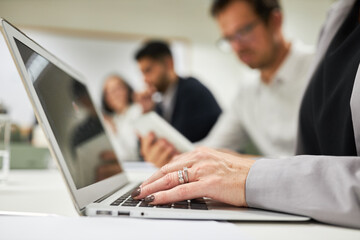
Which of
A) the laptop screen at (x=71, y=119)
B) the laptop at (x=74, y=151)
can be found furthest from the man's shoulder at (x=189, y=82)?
the laptop at (x=74, y=151)

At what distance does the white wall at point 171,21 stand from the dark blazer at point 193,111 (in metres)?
1.20

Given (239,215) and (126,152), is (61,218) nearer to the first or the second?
(239,215)

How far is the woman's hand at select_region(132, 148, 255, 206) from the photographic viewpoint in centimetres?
39

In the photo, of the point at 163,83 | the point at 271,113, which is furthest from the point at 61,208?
the point at 163,83

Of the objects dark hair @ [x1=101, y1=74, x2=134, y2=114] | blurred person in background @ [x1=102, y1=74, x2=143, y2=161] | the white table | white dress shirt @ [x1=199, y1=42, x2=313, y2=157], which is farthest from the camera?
dark hair @ [x1=101, y1=74, x2=134, y2=114]

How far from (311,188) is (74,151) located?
0.32 metres

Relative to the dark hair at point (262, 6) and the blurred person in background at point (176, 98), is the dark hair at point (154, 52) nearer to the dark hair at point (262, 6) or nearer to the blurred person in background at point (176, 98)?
the blurred person in background at point (176, 98)

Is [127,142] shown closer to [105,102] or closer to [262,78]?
[262,78]

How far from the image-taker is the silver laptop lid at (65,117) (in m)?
0.36

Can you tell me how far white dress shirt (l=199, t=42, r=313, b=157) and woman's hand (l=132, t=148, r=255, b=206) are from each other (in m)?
0.94

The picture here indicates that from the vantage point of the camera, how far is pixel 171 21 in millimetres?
3176

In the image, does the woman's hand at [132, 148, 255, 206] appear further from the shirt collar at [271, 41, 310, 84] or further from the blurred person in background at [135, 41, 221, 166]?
the blurred person in background at [135, 41, 221, 166]

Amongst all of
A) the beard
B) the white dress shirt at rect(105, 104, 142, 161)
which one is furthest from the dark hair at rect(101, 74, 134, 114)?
the beard

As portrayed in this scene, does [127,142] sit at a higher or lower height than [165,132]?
lower
